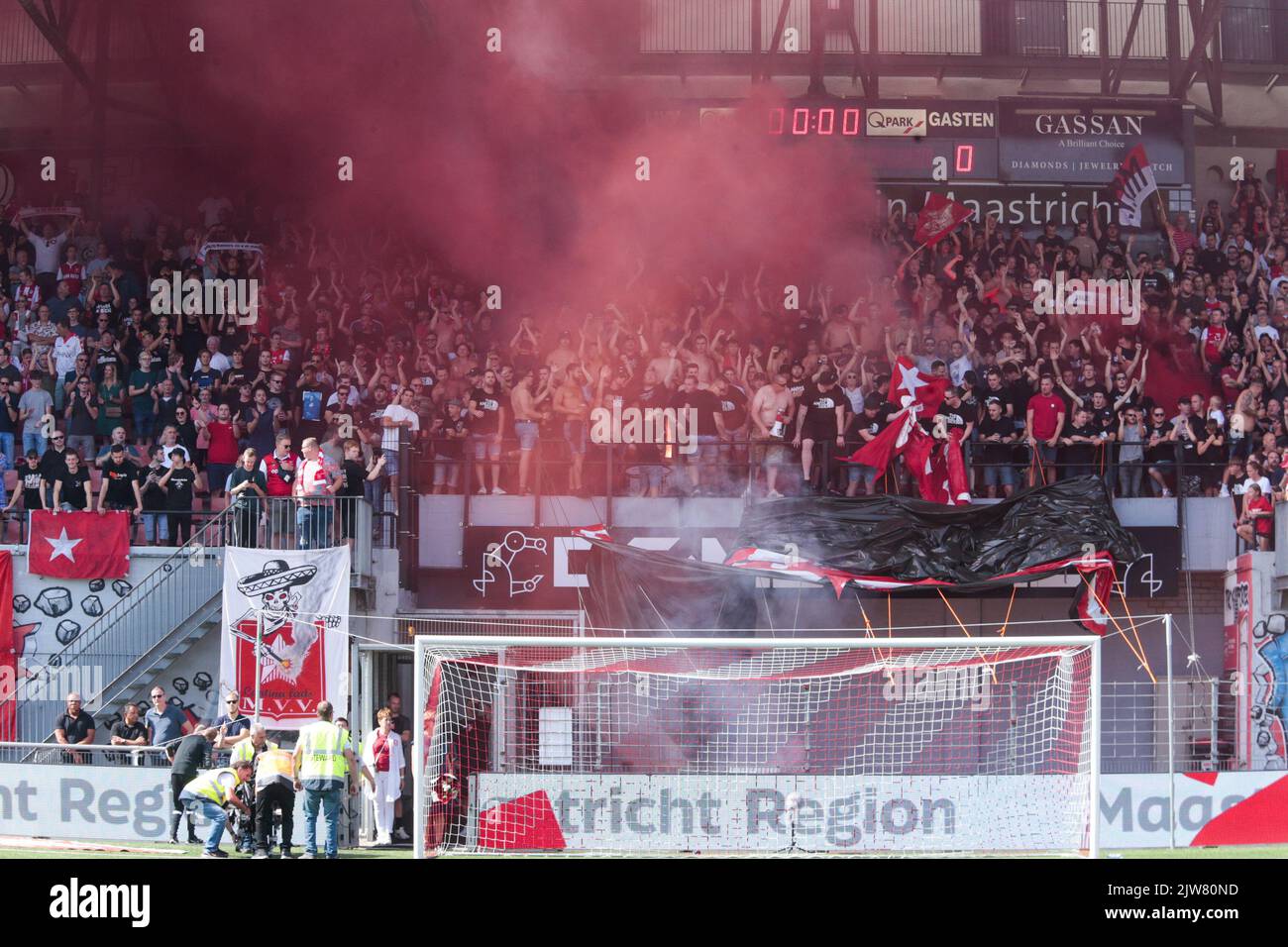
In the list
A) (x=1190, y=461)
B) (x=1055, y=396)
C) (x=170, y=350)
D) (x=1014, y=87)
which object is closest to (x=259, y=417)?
(x=170, y=350)

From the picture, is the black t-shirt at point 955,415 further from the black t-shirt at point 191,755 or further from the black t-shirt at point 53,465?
the black t-shirt at point 53,465

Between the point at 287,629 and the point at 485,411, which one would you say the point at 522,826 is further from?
the point at 485,411

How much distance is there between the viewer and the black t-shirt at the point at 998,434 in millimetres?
16250

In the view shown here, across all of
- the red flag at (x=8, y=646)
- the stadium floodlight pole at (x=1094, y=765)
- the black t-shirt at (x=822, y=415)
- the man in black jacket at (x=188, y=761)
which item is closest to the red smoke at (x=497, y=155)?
the black t-shirt at (x=822, y=415)

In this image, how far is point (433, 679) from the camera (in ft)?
40.3

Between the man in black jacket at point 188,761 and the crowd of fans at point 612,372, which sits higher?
the crowd of fans at point 612,372

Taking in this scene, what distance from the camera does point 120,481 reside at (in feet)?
52.1

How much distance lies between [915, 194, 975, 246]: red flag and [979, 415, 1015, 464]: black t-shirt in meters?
3.90

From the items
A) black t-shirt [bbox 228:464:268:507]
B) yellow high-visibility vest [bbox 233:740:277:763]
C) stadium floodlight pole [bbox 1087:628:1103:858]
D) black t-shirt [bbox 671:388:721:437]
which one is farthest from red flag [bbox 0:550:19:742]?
stadium floodlight pole [bbox 1087:628:1103:858]

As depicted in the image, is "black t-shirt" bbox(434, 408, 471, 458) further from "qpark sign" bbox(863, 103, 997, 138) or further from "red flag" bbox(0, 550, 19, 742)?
"qpark sign" bbox(863, 103, 997, 138)

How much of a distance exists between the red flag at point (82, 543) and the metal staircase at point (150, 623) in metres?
0.39

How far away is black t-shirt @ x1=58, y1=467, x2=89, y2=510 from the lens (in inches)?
627

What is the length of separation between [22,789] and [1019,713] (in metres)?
8.26
